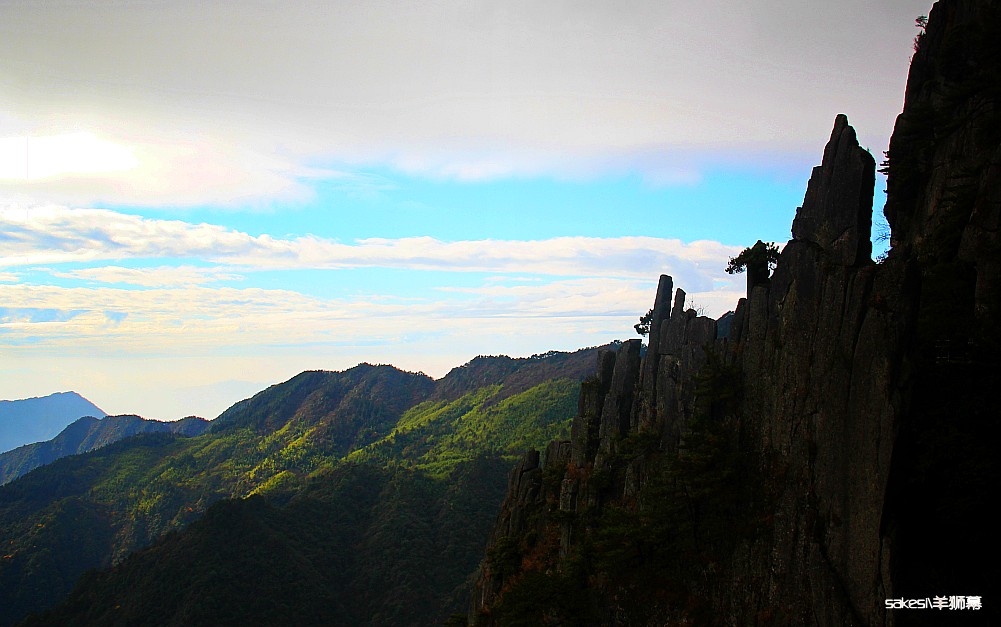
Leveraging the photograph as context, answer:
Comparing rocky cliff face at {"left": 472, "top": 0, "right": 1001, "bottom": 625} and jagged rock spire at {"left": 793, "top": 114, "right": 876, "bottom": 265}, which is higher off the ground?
jagged rock spire at {"left": 793, "top": 114, "right": 876, "bottom": 265}

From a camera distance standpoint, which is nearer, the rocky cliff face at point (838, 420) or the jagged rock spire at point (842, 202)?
the rocky cliff face at point (838, 420)

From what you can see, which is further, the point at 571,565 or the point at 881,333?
the point at 571,565

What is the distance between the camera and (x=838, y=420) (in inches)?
1064

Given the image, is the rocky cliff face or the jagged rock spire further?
the jagged rock spire

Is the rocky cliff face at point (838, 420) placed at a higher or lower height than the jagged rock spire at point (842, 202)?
lower

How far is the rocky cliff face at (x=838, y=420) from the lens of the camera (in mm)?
24391

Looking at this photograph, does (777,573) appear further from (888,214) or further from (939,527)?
(888,214)

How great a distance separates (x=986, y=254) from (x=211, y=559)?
140 metres

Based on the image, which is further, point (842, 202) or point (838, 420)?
point (842, 202)

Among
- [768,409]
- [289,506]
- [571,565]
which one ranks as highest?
[768,409]

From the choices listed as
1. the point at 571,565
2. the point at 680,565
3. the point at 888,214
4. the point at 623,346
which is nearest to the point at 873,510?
the point at 680,565

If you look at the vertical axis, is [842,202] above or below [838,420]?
above

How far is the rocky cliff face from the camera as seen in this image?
960 inches

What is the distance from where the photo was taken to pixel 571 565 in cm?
4188
